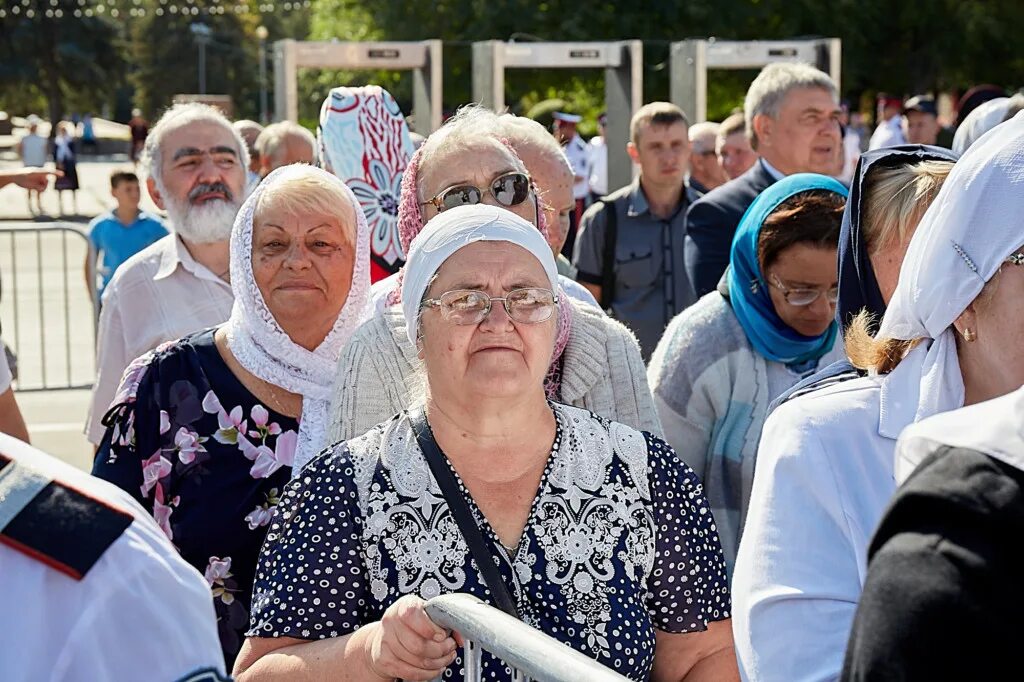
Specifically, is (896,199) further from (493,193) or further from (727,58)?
(727,58)

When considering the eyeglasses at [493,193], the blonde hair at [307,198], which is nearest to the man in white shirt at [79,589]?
the eyeglasses at [493,193]

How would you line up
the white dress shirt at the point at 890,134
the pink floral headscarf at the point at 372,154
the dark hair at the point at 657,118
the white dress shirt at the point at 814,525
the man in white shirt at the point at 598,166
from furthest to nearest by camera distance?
the white dress shirt at the point at 890,134 → the man in white shirt at the point at 598,166 → the dark hair at the point at 657,118 → the pink floral headscarf at the point at 372,154 → the white dress shirt at the point at 814,525

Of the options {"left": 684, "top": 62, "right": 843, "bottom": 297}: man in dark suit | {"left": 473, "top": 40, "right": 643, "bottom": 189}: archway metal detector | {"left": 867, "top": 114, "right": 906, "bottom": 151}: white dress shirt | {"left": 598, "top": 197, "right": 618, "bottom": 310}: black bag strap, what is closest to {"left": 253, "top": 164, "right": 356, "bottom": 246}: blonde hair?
{"left": 684, "top": 62, "right": 843, "bottom": 297}: man in dark suit

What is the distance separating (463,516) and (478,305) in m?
0.43

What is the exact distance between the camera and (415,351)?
3.33 m

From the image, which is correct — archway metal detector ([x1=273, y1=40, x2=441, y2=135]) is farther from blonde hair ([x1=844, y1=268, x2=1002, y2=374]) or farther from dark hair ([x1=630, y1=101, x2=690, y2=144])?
blonde hair ([x1=844, y1=268, x2=1002, y2=374])

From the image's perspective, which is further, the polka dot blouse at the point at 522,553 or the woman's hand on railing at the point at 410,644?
the polka dot blouse at the point at 522,553

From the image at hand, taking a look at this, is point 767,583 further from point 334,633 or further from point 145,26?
point 145,26

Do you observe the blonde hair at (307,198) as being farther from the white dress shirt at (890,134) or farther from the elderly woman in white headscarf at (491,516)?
the white dress shirt at (890,134)

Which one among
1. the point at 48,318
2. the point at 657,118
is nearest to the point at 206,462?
the point at 657,118

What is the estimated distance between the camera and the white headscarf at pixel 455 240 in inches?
Answer: 113

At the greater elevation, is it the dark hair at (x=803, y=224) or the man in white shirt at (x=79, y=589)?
the dark hair at (x=803, y=224)

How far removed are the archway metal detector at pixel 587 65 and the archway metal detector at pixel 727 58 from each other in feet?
1.37

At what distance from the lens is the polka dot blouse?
265cm
